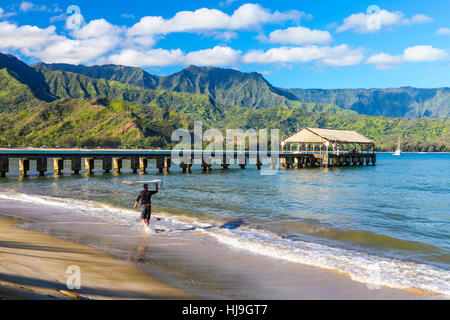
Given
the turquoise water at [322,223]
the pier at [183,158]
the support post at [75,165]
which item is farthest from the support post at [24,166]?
the turquoise water at [322,223]

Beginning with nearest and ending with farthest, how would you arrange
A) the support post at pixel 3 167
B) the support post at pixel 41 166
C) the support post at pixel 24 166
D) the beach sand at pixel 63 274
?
the beach sand at pixel 63 274 < the support post at pixel 3 167 < the support post at pixel 24 166 < the support post at pixel 41 166

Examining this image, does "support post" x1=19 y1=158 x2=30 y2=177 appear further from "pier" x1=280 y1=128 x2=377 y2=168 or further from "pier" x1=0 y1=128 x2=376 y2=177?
"pier" x1=280 y1=128 x2=377 y2=168

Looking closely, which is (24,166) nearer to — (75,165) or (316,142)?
(75,165)

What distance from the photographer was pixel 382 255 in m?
10.8

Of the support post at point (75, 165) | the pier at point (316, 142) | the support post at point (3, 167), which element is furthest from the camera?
the pier at point (316, 142)

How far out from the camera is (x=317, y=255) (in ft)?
33.8

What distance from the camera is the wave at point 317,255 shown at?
8.37m

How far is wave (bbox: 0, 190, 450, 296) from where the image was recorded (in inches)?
329
